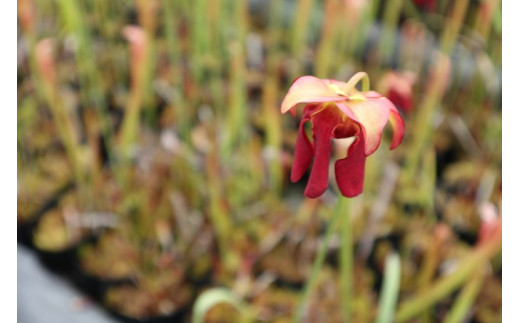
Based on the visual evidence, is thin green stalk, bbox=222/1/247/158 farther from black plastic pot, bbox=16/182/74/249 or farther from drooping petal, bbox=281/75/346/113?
drooping petal, bbox=281/75/346/113

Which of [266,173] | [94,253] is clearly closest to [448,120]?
[266,173]

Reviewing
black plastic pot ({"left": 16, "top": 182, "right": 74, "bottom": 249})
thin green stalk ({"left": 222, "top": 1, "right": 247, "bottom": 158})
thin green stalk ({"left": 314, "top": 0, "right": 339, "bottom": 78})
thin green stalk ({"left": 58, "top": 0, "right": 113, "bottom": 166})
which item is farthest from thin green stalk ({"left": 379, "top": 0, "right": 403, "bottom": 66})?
black plastic pot ({"left": 16, "top": 182, "right": 74, "bottom": 249})

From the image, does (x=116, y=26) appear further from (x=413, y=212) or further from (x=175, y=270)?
(x=413, y=212)

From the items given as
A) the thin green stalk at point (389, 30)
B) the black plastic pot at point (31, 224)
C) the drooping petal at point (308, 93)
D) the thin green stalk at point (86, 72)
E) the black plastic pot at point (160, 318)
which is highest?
the thin green stalk at point (389, 30)

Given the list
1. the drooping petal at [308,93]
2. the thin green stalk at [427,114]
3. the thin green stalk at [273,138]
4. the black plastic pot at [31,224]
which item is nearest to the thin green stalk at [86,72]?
the black plastic pot at [31,224]

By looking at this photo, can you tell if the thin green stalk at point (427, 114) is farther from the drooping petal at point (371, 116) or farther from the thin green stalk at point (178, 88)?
the drooping petal at point (371, 116)

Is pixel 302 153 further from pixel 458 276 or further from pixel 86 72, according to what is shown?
pixel 86 72
